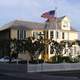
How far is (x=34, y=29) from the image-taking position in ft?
194

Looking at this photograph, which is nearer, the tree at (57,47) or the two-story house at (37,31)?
the tree at (57,47)

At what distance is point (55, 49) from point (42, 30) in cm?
1049

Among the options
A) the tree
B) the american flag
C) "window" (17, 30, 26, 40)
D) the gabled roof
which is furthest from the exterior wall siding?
the tree

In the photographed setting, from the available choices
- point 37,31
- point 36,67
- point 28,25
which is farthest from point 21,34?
point 36,67

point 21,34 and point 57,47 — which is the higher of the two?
point 21,34

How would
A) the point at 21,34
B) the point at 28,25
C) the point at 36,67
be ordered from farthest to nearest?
the point at 28,25, the point at 21,34, the point at 36,67

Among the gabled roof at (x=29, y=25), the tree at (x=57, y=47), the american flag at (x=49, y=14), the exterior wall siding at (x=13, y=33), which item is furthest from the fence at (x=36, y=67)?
the gabled roof at (x=29, y=25)

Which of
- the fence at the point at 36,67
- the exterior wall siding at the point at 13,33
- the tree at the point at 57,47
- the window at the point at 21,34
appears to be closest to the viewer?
the fence at the point at 36,67

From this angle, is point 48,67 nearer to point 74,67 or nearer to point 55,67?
point 55,67

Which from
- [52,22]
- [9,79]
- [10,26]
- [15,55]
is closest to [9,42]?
[15,55]

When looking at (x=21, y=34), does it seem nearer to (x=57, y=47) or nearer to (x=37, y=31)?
(x=37, y=31)

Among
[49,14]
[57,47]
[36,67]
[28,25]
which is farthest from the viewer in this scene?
[28,25]

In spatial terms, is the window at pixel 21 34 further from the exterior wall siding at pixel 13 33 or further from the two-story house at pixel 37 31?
the exterior wall siding at pixel 13 33

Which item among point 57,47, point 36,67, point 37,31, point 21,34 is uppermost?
point 37,31
